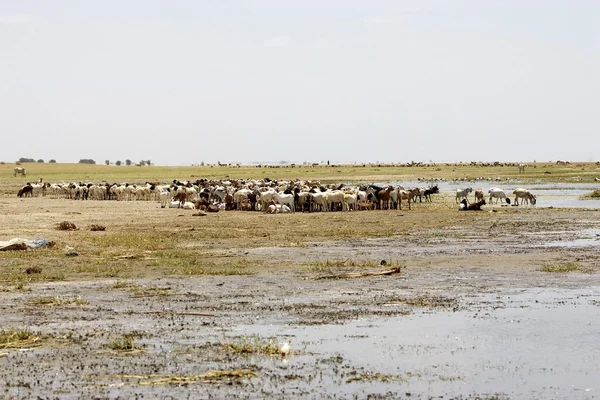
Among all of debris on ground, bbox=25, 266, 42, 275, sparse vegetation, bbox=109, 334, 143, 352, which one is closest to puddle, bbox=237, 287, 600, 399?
sparse vegetation, bbox=109, 334, 143, 352

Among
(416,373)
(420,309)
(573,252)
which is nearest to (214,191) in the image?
(573,252)

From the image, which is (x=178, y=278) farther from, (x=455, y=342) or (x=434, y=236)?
(x=434, y=236)

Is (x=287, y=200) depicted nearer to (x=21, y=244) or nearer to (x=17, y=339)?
(x=21, y=244)

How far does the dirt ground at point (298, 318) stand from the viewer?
9414 mm

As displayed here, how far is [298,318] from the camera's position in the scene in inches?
511

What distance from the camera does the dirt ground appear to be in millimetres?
9414

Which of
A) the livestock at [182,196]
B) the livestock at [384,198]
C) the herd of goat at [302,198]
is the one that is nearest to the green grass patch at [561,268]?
the herd of goat at [302,198]

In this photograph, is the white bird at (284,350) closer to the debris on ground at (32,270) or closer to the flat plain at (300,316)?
the flat plain at (300,316)

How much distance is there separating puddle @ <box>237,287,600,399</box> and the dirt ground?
0.09 ft

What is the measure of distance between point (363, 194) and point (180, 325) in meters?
27.2

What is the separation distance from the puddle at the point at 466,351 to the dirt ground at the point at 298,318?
0.09 ft

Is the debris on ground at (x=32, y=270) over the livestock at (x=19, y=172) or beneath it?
beneath

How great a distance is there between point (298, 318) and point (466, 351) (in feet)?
9.47

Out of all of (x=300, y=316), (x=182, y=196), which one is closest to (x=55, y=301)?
(x=300, y=316)
